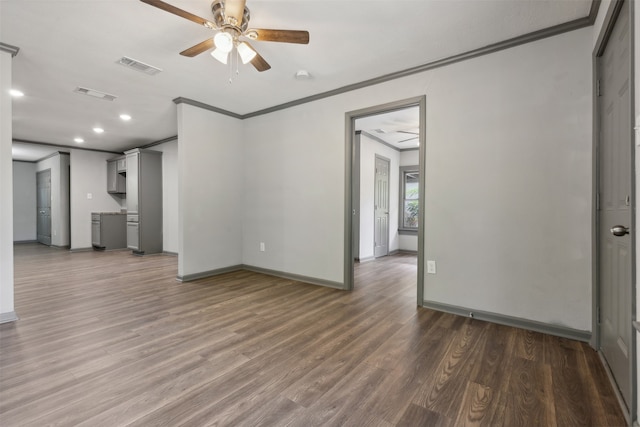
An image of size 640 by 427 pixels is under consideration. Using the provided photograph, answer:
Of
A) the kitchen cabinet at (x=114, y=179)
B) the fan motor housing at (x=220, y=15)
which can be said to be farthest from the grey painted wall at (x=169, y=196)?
the fan motor housing at (x=220, y=15)

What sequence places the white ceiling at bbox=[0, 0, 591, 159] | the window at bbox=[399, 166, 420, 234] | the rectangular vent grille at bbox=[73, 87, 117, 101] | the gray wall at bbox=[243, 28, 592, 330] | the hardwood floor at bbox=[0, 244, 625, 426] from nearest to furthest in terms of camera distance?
the hardwood floor at bbox=[0, 244, 625, 426], the white ceiling at bbox=[0, 0, 591, 159], the gray wall at bbox=[243, 28, 592, 330], the rectangular vent grille at bbox=[73, 87, 117, 101], the window at bbox=[399, 166, 420, 234]

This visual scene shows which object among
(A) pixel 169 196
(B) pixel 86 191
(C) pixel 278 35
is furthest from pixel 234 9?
(B) pixel 86 191

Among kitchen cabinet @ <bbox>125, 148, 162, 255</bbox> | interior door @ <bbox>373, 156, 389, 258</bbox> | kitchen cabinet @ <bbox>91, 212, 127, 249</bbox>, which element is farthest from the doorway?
kitchen cabinet @ <bbox>91, 212, 127, 249</bbox>

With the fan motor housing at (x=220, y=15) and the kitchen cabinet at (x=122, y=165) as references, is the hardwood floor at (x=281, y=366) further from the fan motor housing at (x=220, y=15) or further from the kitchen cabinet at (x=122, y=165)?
the kitchen cabinet at (x=122, y=165)

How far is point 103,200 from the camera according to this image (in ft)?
24.3

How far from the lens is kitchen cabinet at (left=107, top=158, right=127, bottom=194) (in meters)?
7.24

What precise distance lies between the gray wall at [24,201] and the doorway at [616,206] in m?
12.0

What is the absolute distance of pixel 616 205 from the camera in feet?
5.69

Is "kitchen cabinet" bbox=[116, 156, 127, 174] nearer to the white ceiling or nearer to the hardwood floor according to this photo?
the white ceiling

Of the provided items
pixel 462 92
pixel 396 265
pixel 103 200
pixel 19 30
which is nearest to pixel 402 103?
pixel 462 92

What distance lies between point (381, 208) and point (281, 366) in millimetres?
4916

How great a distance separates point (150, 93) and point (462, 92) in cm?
368

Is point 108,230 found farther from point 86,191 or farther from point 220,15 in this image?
point 220,15

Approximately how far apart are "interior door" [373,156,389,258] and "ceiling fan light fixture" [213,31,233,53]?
14.7ft
